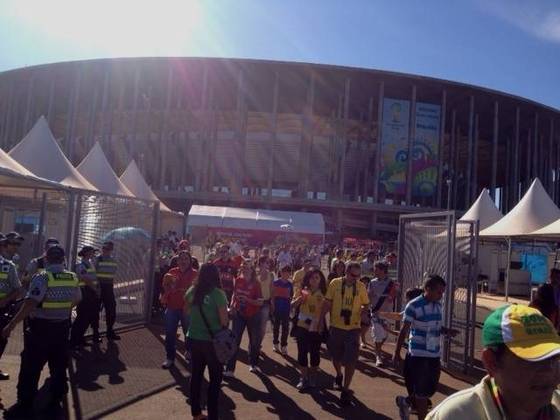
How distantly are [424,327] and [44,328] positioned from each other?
3929mm

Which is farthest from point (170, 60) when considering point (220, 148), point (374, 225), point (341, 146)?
point (374, 225)

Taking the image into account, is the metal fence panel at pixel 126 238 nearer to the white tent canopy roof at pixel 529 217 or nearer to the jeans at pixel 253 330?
the jeans at pixel 253 330

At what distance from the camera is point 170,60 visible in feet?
176

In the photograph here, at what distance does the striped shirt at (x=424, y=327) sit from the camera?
5484 millimetres

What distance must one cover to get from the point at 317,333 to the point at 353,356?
659 mm

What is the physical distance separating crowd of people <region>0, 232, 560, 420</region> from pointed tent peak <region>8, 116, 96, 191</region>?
26.8 ft

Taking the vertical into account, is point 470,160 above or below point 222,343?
above

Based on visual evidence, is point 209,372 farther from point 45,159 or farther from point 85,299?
point 45,159

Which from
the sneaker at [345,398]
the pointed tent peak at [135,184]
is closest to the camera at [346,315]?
the sneaker at [345,398]

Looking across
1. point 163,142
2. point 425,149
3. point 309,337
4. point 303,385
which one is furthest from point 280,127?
point 303,385

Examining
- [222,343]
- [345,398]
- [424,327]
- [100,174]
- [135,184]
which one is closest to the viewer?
[222,343]

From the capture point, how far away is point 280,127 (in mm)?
61875

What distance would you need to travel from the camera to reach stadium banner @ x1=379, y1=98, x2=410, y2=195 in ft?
183

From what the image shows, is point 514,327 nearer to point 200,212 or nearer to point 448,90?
point 200,212
